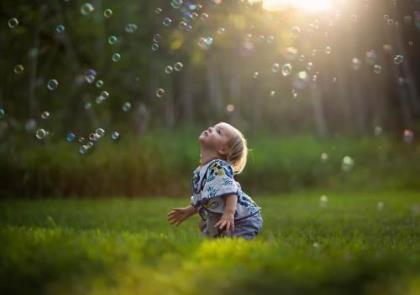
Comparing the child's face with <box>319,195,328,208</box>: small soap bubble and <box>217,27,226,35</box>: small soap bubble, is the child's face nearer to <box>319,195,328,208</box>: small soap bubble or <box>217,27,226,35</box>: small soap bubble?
<box>217,27,226,35</box>: small soap bubble

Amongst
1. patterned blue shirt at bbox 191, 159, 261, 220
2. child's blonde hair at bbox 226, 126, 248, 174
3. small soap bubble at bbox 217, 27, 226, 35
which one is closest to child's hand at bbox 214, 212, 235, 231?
A: patterned blue shirt at bbox 191, 159, 261, 220

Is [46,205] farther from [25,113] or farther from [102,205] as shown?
[25,113]

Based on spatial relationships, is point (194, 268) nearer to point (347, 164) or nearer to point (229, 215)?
point (229, 215)

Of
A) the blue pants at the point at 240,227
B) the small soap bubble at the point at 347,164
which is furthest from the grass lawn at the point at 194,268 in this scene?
the small soap bubble at the point at 347,164

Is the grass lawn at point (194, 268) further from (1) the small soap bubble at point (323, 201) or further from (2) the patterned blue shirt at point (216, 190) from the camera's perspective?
(1) the small soap bubble at point (323, 201)

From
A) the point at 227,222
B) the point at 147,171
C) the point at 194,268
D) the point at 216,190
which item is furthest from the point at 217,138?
the point at 147,171

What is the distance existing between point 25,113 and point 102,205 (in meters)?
4.85

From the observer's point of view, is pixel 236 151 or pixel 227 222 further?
pixel 236 151

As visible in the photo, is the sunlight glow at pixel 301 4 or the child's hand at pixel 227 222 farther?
the sunlight glow at pixel 301 4

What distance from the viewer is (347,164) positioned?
50.0 feet

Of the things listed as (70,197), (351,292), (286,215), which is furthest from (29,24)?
(351,292)

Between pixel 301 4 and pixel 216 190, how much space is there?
6.00 meters

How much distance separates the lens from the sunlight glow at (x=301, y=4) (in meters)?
10.4

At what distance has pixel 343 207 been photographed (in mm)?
10188
